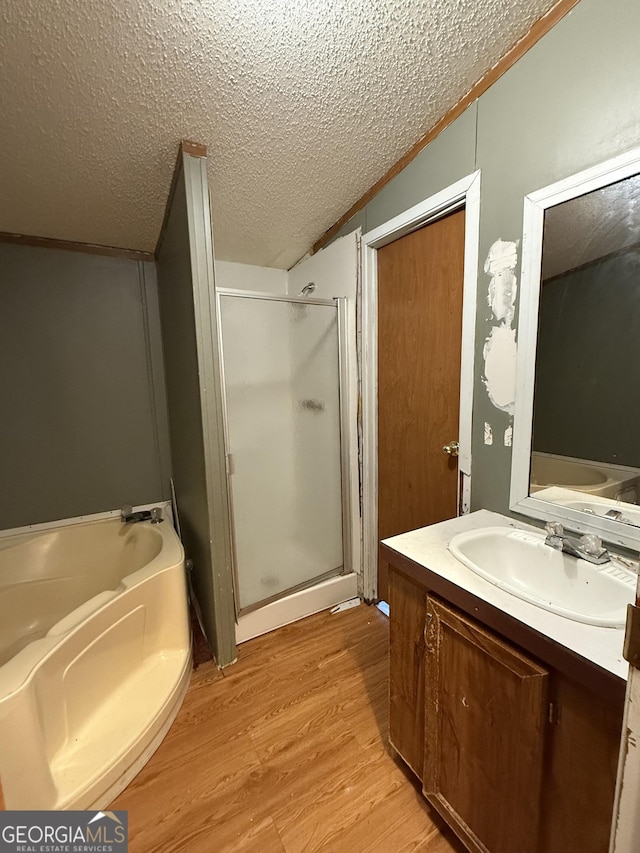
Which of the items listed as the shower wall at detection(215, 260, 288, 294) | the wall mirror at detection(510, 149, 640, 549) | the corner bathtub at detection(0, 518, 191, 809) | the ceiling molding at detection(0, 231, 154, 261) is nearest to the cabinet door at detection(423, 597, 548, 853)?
the wall mirror at detection(510, 149, 640, 549)

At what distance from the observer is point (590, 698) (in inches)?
26.0

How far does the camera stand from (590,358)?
107 cm

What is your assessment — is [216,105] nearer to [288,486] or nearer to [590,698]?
[288,486]

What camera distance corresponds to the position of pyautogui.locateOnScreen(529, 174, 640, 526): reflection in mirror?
977 millimetres

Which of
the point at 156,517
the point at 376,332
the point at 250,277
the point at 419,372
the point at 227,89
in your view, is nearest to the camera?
the point at 227,89

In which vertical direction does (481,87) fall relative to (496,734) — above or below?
above

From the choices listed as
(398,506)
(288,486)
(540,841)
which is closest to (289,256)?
(288,486)

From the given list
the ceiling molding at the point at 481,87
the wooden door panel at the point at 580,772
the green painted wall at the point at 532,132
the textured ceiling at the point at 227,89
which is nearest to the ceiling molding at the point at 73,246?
the textured ceiling at the point at 227,89

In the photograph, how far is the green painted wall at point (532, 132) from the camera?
0.95 m

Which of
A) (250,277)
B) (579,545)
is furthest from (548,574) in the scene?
(250,277)

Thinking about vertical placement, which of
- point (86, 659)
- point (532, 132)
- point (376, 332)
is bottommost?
point (86, 659)

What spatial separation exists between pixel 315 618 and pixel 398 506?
83 centimetres

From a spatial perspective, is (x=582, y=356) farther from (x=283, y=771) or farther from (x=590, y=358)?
(x=283, y=771)

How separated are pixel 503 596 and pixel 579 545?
0.34 metres
